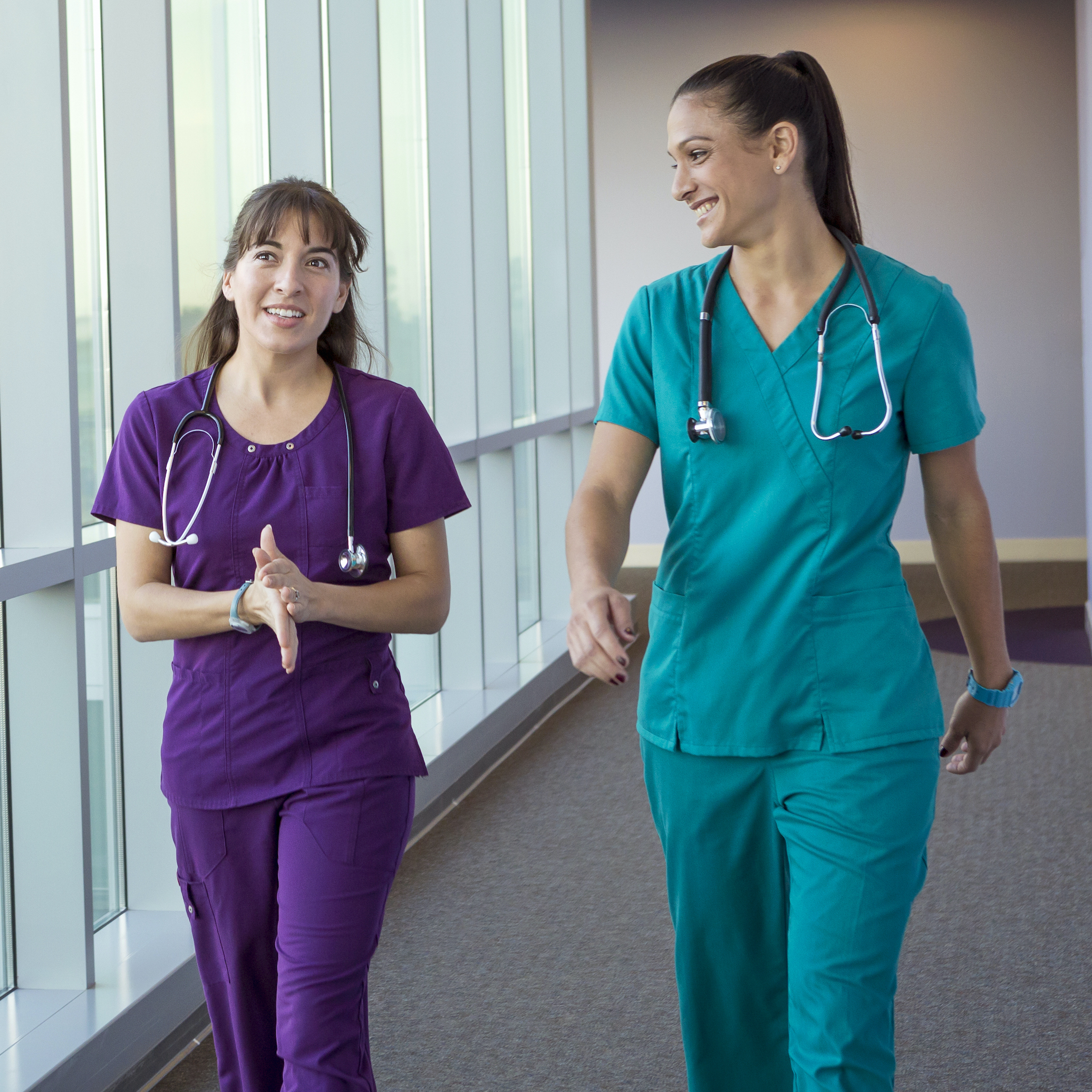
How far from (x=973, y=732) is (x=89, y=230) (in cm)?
194

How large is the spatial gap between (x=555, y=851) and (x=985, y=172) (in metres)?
5.86

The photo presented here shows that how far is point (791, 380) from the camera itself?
4.90ft

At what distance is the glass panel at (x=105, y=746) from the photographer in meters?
2.67


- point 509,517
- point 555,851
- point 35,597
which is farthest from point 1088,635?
point 35,597

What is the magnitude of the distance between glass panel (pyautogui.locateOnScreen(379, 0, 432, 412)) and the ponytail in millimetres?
2911

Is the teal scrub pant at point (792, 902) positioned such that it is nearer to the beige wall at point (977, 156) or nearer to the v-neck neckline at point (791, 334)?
the v-neck neckline at point (791, 334)

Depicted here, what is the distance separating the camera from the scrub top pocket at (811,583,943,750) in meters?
1.47

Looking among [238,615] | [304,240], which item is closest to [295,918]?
[238,615]

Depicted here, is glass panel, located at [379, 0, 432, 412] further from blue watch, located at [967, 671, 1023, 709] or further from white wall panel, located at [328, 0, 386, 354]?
blue watch, located at [967, 671, 1023, 709]

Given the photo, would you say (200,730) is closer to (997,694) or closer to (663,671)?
(663,671)

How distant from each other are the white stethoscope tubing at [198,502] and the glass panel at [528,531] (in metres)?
4.11

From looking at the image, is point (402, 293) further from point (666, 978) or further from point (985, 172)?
point (985, 172)

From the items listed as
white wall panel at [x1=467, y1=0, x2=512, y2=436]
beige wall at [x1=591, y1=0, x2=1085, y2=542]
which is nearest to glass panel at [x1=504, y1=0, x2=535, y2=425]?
white wall panel at [x1=467, y1=0, x2=512, y2=436]

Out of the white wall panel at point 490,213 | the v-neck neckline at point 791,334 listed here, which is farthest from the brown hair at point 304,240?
the white wall panel at point 490,213
